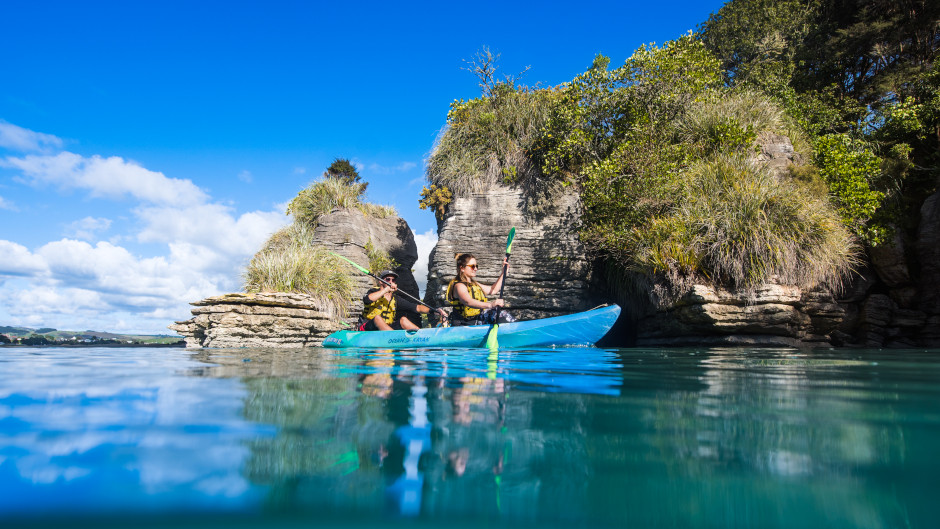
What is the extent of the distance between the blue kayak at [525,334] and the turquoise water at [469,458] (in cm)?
460

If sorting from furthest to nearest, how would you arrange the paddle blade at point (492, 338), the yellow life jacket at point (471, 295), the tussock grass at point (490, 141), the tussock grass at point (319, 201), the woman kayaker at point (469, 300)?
the tussock grass at point (319, 201) → the tussock grass at point (490, 141) → the yellow life jacket at point (471, 295) → the woman kayaker at point (469, 300) → the paddle blade at point (492, 338)

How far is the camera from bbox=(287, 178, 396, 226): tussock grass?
14.3 m

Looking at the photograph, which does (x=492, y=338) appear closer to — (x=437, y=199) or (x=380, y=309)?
(x=380, y=309)

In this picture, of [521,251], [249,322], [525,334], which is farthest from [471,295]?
[249,322]

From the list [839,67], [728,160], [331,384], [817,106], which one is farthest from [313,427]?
[839,67]

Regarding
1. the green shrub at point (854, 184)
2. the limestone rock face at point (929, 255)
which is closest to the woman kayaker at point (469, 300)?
the green shrub at point (854, 184)

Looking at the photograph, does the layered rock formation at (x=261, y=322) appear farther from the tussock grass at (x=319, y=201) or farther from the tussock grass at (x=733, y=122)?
the tussock grass at (x=733, y=122)

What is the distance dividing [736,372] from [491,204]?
8.53 metres

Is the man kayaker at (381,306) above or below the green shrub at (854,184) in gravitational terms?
below

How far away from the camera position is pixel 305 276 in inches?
421

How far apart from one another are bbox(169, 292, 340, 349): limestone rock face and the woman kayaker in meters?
3.22

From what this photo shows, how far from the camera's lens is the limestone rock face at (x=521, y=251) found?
406 inches

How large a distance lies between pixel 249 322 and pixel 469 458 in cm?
882

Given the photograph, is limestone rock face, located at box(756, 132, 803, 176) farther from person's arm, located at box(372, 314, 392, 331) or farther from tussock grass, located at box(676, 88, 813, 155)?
person's arm, located at box(372, 314, 392, 331)
